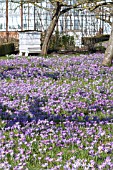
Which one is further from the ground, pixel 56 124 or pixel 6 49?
pixel 6 49

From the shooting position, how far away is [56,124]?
6.45 metres

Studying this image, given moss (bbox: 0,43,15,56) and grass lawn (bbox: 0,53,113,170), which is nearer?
grass lawn (bbox: 0,53,113,170)

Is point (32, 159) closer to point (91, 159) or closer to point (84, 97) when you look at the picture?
point (91, 159)

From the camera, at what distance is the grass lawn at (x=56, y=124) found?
4.71 metres

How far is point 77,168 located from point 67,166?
0.31 ft

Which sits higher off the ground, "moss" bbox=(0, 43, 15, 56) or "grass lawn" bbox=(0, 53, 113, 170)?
"moss" bbox=(0, 43, 15, 56)

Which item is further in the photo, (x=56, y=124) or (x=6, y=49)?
(x=6, y=49)

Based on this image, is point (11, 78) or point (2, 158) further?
point (11, 78)

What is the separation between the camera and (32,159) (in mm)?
4797

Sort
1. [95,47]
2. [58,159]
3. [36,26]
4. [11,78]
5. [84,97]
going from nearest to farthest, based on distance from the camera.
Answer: [58,159] → [84,97] → [11,78] → [95,47] → [36,26]

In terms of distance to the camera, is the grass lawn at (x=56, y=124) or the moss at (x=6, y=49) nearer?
the grass lawn at (x=56, y=124)

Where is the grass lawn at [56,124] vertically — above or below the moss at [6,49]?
below

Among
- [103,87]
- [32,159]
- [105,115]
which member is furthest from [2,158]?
A: [103,87]

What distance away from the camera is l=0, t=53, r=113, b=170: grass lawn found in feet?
15.4
